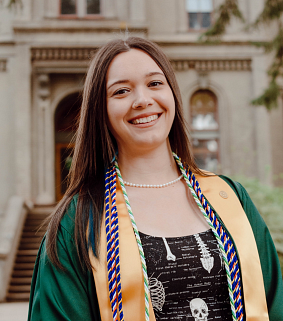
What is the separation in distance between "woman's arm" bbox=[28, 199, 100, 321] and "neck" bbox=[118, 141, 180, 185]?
0.38m

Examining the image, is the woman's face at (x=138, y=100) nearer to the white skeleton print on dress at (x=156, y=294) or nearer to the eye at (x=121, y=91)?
the eye at (x=121, y=91)

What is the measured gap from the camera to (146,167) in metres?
1.63

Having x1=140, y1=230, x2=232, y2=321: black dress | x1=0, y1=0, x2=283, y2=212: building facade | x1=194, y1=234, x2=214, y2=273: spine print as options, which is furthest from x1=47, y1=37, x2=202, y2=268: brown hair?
x1=0, y1=0, x2=283, y2=212: building facade

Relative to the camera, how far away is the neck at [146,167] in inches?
64.1

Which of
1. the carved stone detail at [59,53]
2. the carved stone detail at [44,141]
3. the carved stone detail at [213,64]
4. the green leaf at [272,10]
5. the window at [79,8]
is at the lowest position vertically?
the carved stone detail at [44,141]

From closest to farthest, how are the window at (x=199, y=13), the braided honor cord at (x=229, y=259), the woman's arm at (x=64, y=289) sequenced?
1. the woman's arm at (x=64, y=289)
2. the braided honor cord at (x=229, y=259)
3. the window at (x=199, y=13)

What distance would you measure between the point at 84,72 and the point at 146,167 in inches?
372

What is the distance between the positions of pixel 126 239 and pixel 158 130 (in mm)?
477

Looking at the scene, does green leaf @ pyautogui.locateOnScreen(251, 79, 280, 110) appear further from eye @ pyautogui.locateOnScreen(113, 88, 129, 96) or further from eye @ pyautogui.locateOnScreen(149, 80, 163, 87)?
eye @ pyautogui.locateOnScreen(113, 88, 129, 96)

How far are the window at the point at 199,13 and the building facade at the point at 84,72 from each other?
32 millimetres

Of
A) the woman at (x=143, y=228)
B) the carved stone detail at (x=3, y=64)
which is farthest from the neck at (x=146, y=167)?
the carved stone detail at (x=3, y=64)

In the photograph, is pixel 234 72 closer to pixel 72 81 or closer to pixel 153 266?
pixel 72 81

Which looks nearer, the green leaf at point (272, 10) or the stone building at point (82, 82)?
the green leaf at point (272, 10)

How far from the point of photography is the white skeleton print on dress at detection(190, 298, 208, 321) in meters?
1.38
